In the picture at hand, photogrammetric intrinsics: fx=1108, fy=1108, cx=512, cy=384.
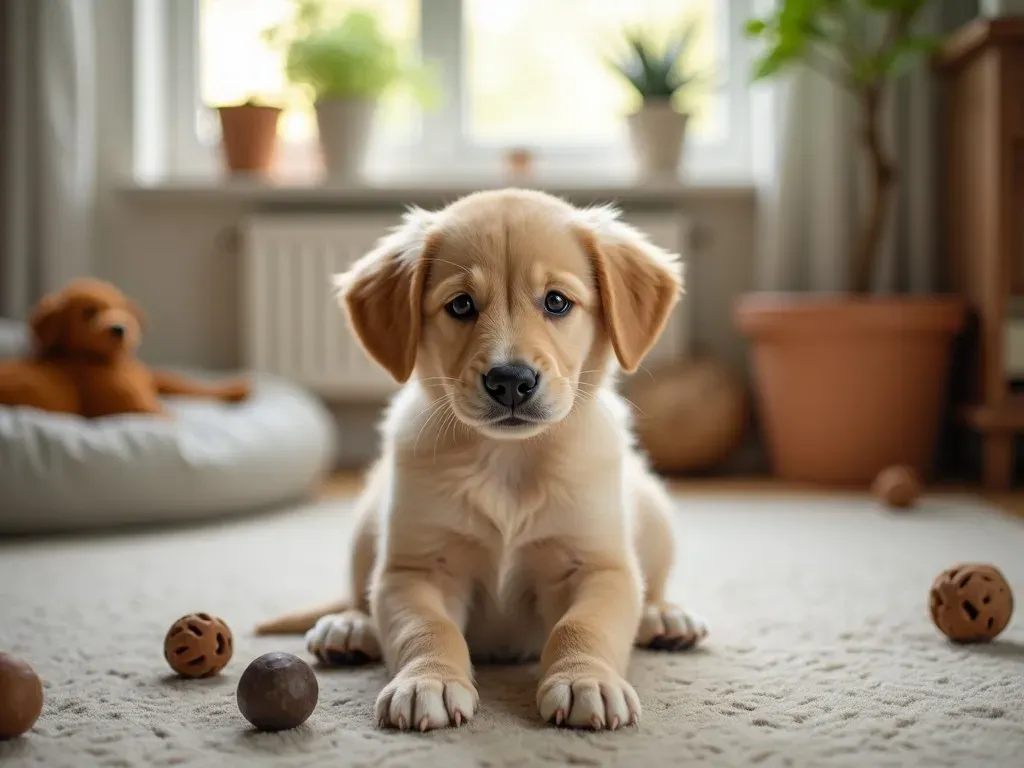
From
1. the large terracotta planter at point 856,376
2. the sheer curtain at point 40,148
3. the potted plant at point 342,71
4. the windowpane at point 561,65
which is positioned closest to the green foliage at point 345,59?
the potted plant at point 342,71

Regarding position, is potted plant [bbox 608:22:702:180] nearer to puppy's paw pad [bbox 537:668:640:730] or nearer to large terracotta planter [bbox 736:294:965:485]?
large terracotta planter [bbox 736:294:965:485]

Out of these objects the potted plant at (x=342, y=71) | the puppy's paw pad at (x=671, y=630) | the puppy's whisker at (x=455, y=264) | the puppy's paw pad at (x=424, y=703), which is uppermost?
the potted plant at (x=342, y=71)

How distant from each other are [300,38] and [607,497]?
3.19 m

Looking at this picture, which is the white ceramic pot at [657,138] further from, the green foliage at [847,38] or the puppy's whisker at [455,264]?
the puppy's whisker at [455,264]

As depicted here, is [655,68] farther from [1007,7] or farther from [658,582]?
[658,582]

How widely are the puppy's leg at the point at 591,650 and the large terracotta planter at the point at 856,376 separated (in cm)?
226

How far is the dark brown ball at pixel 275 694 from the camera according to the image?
4.32 ft

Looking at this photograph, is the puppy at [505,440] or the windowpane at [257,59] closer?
the puppy at [505,440]

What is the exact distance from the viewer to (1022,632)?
5.97 ft

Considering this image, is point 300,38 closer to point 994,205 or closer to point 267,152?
point 267,152

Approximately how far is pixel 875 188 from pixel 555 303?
269 centimetres

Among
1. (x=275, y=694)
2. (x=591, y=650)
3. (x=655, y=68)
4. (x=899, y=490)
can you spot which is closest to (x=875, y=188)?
(x=655, y=68)

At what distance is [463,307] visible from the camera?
5.22 ft

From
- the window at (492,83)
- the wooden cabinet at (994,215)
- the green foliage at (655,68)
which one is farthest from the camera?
the window at (492,83)
